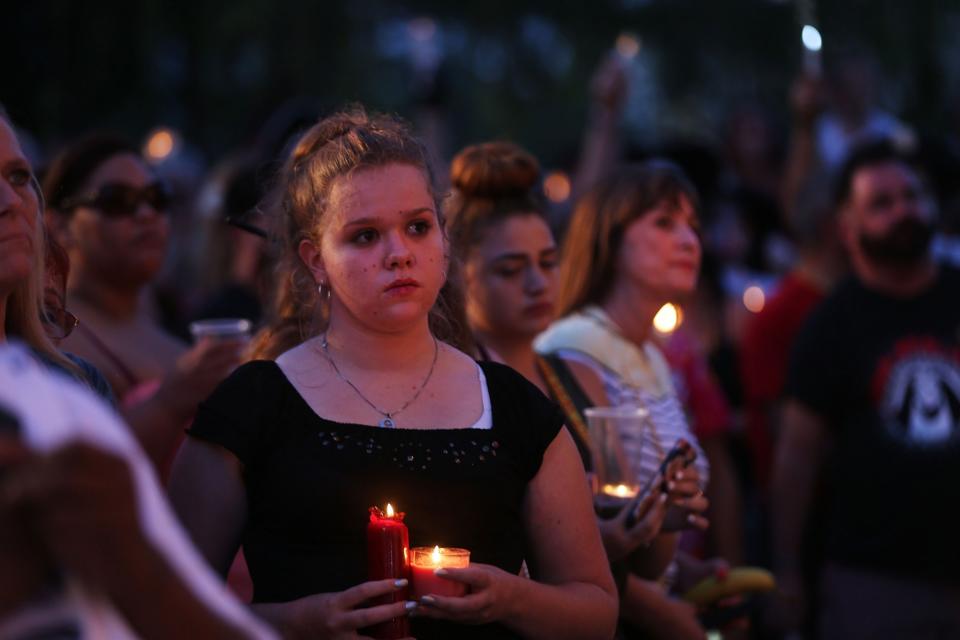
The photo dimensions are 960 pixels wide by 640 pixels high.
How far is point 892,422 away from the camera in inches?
245

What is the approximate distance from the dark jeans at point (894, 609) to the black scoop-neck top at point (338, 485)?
11.6ft

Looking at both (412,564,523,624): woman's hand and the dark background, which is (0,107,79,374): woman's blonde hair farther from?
the dark background

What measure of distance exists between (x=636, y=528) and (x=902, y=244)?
10.6 ft

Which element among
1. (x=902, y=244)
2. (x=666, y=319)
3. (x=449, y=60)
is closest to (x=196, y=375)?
(x=666, y=319)

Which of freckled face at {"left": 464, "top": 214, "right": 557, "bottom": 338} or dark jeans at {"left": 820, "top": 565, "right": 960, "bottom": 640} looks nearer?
freckled face at {"left": 464, "top": 214, "right": 557, "bottom": 338}

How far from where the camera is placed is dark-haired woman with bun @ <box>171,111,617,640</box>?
296cm

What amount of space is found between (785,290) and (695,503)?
3.75 meters

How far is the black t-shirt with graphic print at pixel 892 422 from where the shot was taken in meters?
6.13

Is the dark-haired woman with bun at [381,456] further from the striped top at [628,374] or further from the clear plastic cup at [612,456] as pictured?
the striped top at [628,374]

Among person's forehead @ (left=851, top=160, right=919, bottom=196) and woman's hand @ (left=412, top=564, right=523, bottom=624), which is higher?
person's forehead @ (left=851, top=160, right=919, bottom=196)

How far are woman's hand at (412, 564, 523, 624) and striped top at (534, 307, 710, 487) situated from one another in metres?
1.34

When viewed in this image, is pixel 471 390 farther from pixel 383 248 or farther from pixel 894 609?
pixel 894 609

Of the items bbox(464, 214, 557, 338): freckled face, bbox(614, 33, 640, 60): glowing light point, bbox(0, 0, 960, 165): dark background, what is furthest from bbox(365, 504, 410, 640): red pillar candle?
bbox(0, 0, 960, 165): dark background

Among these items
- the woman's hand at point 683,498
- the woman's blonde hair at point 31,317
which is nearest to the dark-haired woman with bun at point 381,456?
the woman's blonde hair at point 31,317
